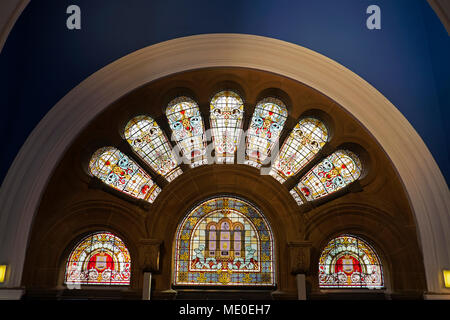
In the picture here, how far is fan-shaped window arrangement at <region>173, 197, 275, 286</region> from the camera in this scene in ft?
27.4

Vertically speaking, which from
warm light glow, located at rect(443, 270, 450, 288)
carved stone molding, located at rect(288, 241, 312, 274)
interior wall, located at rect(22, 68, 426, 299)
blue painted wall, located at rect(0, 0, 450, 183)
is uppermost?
blue painted wall, located at rect(0, 0, 450, 183)

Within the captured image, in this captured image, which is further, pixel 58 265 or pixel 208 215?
pixel 208 215

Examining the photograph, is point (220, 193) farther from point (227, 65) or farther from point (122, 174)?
point (227, 65)

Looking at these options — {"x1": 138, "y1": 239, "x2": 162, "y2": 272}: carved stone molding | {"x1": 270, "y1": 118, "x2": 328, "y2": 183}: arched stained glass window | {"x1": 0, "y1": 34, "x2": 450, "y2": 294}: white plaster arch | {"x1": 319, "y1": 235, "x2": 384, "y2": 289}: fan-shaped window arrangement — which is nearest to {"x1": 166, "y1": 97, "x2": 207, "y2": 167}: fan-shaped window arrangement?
{"x1": 0, "y1": 34, "x2": 450, "y2": 294}: white plaster arch

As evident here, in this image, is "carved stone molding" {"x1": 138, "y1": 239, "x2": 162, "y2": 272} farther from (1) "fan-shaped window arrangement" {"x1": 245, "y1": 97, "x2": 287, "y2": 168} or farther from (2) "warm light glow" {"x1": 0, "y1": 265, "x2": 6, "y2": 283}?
(1) "fan-shaped window arrangement" {"x1": 245, "y1": 97, "x2": 287, "y2": 168}

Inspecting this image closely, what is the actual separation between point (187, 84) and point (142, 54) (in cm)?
112

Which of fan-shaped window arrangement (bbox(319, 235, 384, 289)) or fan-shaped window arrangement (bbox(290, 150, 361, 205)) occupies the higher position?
fan-shaped window arrangement (bbox(290, 150, 361, 205))

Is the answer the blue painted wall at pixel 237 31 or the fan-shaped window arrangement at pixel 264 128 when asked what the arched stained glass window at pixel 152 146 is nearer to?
the blue painted wall at pixel 237 31

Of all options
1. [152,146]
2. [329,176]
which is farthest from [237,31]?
[329,176]

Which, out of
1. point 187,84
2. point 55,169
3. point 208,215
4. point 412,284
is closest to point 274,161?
point 208,215

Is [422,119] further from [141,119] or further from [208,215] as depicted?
[141,119]

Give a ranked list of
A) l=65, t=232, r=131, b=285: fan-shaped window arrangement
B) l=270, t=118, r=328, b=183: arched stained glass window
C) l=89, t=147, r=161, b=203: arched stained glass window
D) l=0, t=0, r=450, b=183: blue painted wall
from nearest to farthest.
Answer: l=0, t=0, r=450, b=183: blue painted wall, l=65, t=232, r=131, b=285: fan-shaped window arrangement, l=89, t=147, r=161, b=203: arched stained glass window, l=270, t=118, r=328, b=183: arched stained glass window

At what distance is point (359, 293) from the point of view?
8156 millimetres

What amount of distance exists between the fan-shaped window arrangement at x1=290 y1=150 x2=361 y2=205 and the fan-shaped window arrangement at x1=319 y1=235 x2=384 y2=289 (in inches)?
41.2
